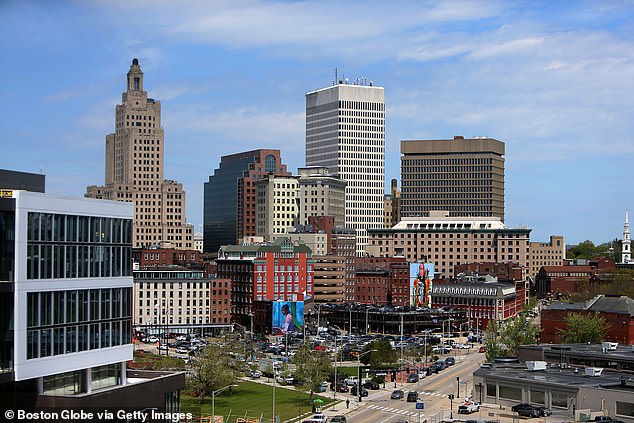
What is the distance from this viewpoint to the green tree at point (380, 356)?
118750mm

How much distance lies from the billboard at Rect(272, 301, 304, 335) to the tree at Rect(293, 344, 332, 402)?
54402 mm

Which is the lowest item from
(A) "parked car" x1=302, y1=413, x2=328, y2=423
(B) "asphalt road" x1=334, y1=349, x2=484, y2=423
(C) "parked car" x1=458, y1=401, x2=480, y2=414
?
(B) "asphalt road" x1=334, y1=349, x2=484, y2=423

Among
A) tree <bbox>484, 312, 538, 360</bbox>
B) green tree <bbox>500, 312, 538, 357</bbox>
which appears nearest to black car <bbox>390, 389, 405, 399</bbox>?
tree <bbox>484, 312, 538, 360</bbox>

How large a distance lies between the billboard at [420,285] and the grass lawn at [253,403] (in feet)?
283

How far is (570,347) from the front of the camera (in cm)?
10500

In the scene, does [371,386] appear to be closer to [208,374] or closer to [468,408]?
[208,374]

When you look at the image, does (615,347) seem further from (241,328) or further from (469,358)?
(241,328)

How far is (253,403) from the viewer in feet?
303

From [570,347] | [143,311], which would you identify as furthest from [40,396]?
[143,311]

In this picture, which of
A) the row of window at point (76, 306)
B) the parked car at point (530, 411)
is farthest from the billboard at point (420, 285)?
the row of window at point (76, 306)

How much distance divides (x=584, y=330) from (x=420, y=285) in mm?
73180

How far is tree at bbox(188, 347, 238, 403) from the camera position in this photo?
302 ft

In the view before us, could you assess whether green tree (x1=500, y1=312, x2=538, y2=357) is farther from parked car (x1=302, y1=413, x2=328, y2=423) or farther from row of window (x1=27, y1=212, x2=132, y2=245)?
row of window (x1=27, y1=212, x2=132, y2=245)

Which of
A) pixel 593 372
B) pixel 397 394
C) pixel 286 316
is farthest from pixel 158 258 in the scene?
pixel 593 372
